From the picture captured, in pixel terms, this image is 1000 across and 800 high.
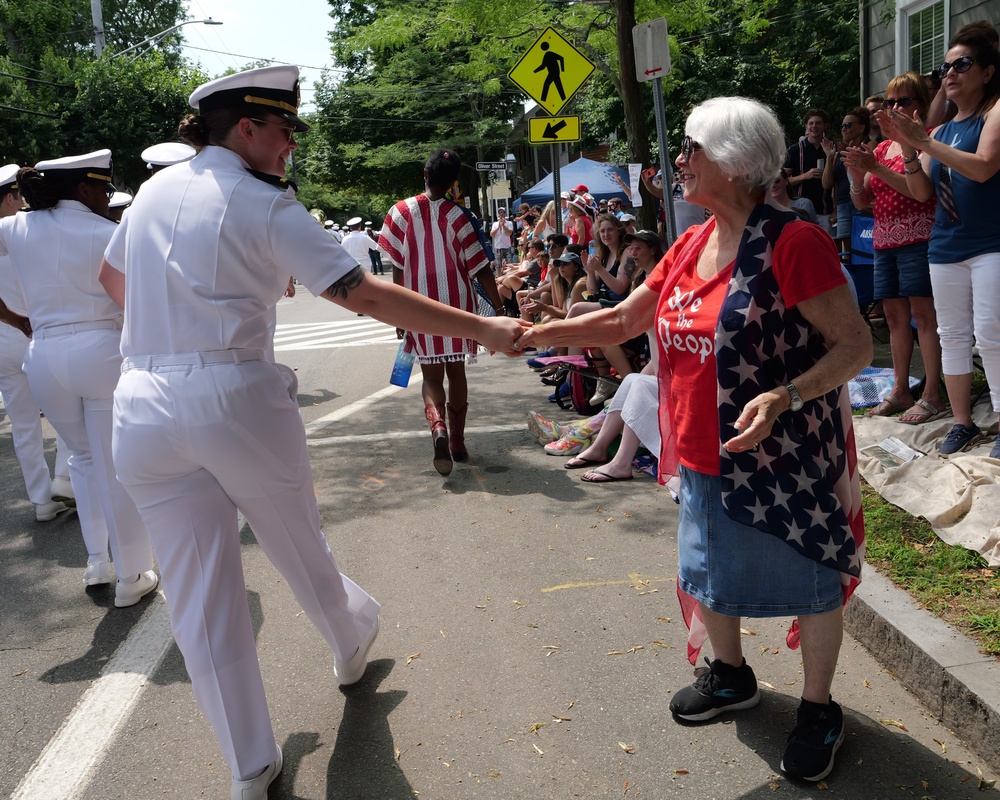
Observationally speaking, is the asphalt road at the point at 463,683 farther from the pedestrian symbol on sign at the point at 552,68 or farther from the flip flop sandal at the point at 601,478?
the pedestrian symbol on sign at the point at 552,68

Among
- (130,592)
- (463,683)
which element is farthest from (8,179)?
(463,683)

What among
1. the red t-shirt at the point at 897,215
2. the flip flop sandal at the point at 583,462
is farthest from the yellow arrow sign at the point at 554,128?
the flip flop sandal at the point at 583,462

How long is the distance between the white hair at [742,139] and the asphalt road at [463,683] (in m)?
1.84

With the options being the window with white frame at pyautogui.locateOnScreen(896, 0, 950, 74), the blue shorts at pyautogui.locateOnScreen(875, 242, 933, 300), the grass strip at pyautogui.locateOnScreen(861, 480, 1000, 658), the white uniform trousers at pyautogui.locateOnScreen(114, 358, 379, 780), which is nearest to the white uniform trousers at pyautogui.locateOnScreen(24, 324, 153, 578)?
the white uniform trousers at pyautogui.locateOnScreen(114, 358, 379, 780)

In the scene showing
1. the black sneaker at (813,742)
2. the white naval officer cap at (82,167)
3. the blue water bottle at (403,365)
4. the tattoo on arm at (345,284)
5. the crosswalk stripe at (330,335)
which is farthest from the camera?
the crosswalk stripe at (330,335)

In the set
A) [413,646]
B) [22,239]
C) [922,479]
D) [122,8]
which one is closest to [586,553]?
[413,646]

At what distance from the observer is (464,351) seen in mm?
6922

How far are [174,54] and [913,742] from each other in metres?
63.2

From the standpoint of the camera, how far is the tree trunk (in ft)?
36.4

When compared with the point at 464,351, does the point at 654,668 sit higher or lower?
lower

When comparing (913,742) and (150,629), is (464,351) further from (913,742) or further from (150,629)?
(913,742)

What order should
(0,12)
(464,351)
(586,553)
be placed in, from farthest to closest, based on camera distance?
1. (0,12)
2. (464,351)
3. (586,553)

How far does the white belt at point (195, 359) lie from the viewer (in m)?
2.73

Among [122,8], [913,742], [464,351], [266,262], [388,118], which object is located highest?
[122,8]
